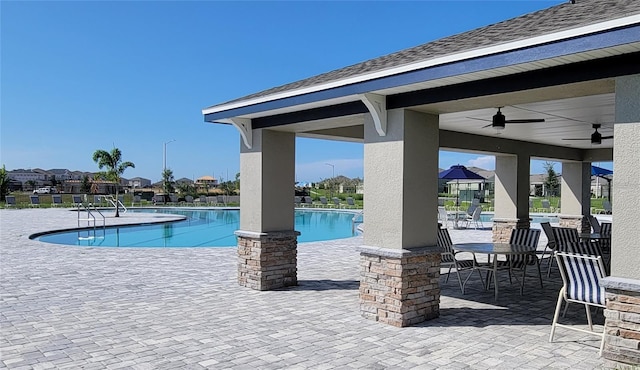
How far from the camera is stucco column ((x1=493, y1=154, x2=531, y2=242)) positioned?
1289 cm

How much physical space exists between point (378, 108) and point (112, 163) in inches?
949

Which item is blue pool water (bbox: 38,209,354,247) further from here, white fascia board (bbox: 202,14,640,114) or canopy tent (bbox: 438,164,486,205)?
white fascia board (bbox: 202,14,640,114)

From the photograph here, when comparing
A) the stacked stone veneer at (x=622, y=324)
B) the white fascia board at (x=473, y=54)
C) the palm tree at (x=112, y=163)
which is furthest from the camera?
the palm tree at (x=112, y=163)

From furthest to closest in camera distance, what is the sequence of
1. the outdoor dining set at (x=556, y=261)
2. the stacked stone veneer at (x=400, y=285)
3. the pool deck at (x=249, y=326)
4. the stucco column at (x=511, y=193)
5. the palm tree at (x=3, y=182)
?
the palm tree at (x=3, y=182) → the stucco column at (x=511, y=193) → the stacked stone veneer at (x=400, y=285) → the outdoor dining set at (x=556, y=261) → the pool deck at (x=249, y=326)

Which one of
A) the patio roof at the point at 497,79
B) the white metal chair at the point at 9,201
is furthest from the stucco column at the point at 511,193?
the white metal chair at the point at 9,201

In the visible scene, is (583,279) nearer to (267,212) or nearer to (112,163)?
(267,212)

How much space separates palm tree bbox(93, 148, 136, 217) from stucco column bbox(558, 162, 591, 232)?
2254cm

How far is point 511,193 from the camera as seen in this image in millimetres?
13016

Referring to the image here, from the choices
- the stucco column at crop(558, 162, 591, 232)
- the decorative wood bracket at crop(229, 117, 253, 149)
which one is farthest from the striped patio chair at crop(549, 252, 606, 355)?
the stucco column at crop(558, 162, 591, 232)

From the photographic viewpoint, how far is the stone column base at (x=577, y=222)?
15.3 meters

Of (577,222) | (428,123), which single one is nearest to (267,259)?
(428,123)

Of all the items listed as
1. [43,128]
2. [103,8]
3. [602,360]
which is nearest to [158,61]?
[103,8]

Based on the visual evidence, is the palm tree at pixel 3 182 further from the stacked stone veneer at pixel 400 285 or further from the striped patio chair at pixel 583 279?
the striped patio chair at pixel 583 279

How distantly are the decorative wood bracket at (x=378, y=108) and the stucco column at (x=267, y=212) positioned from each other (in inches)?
104
